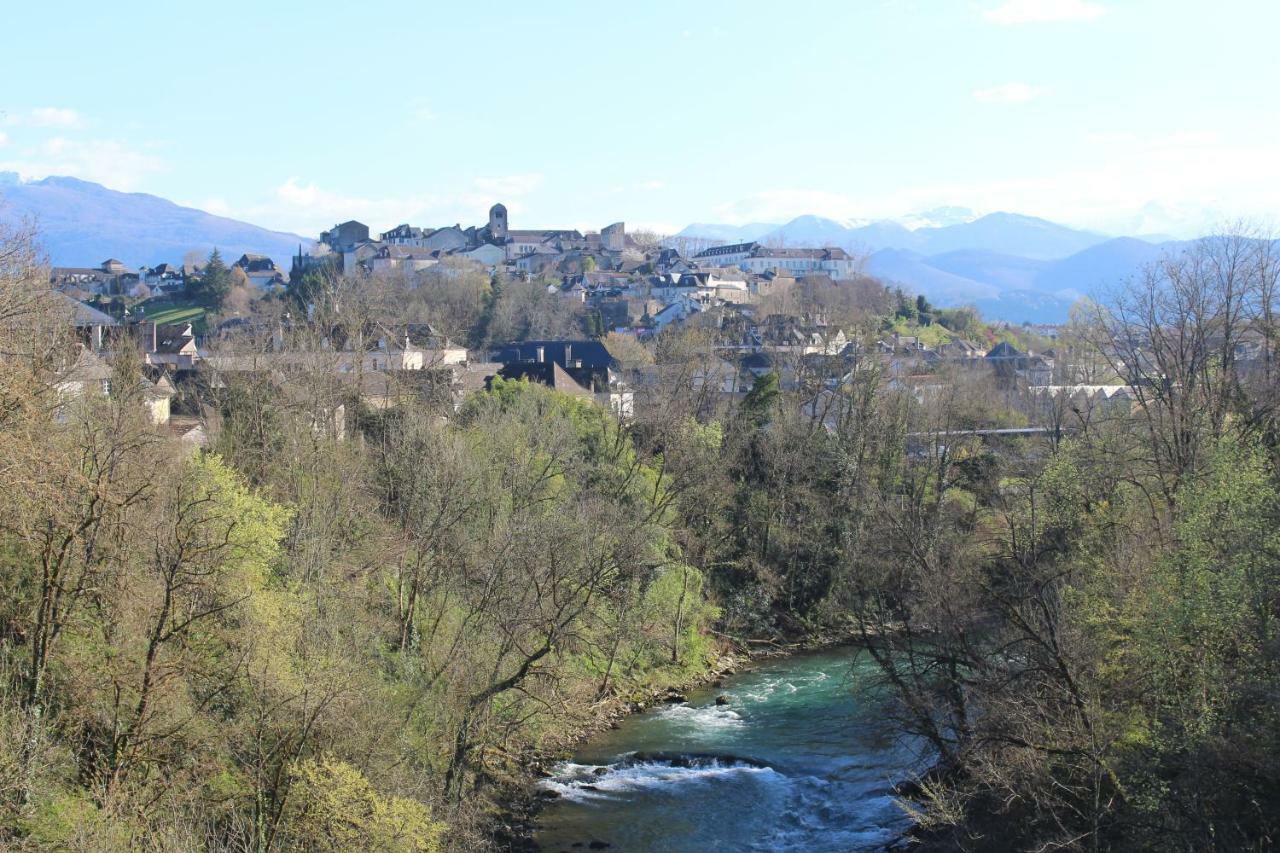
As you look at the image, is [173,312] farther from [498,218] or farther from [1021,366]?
[1021,366]

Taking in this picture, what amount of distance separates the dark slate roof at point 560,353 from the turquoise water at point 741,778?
30.6 metres

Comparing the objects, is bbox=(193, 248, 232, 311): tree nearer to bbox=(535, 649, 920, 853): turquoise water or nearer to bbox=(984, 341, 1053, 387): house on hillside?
bbox=(984, 341, 1053, 387): house on hillside

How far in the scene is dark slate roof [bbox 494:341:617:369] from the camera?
5731cm

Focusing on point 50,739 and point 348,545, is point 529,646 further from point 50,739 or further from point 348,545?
point 50,739

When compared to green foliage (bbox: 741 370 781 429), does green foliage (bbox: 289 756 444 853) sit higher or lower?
lower

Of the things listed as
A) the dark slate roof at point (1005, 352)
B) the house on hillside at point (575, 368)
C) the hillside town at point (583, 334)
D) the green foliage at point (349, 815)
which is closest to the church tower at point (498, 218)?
the hillside town at point (583, 334)

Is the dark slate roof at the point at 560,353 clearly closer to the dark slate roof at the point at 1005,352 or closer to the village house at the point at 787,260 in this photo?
the dark slate roof at the point at 1005,352

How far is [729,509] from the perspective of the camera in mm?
→ 34500

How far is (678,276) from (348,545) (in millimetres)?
70080

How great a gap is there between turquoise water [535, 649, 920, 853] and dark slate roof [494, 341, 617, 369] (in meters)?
30.6

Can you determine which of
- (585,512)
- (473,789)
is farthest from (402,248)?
(473,789)

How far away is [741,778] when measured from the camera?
21578 millimetres

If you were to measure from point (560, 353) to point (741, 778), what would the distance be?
3901 centimetres

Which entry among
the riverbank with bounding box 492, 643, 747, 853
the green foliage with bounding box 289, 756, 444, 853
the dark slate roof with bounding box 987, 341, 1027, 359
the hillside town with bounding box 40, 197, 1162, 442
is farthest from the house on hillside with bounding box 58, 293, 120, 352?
the dark slate roof with bounding box 987, 341, 1027, 359
